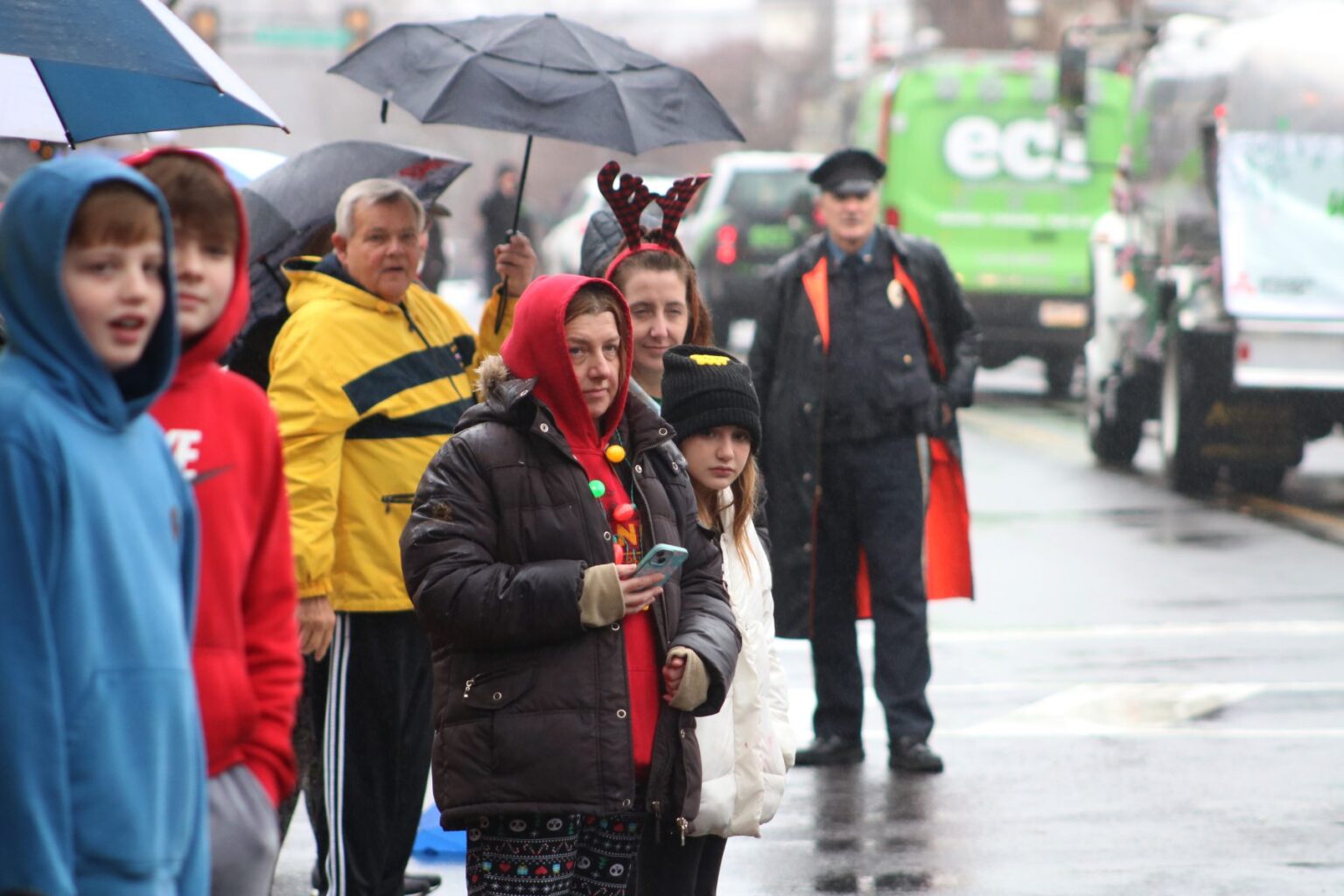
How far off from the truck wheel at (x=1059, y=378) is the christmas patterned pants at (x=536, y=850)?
19933 millimetres

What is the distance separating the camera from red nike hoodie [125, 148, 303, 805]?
3236 mm

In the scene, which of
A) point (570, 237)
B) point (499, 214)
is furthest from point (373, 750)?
point (570, 237)

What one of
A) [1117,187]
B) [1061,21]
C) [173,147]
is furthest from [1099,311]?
[1061,21]

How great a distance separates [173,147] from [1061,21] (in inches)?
1850

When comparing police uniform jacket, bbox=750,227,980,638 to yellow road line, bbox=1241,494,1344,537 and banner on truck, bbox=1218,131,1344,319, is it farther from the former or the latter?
banner on truck, bbox=1218,131,1344,319

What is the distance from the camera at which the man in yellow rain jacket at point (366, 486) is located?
5480mm

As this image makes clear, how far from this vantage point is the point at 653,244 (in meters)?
5.86

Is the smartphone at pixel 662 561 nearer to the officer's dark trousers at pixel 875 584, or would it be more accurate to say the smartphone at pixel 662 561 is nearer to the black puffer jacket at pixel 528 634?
the black puffer jacket at pixel 528 634

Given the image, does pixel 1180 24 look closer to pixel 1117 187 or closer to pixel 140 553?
pixel 1117 187

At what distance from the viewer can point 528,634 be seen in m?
4.19

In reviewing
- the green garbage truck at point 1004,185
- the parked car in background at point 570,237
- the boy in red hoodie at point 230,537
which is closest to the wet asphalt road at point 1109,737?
the boy in red hoodie at point 230,537

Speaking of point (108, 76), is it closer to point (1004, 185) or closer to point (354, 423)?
point (354, 423)

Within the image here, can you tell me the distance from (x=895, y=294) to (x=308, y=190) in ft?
7.67

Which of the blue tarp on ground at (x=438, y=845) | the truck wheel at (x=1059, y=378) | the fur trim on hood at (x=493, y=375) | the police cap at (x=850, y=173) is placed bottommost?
the truck wheel at (x=1059, y=378)
